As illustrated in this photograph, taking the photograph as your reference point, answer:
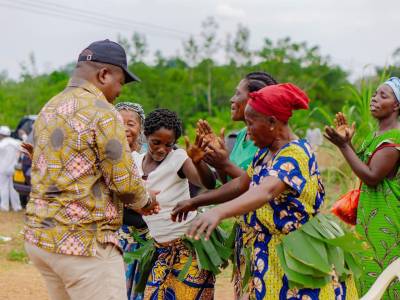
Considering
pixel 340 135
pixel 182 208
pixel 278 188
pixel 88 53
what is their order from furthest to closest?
pixel 340 135 → pixel 182 208 → pixel 88 53 → pixel 278 188

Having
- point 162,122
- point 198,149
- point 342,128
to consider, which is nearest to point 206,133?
point 198,149

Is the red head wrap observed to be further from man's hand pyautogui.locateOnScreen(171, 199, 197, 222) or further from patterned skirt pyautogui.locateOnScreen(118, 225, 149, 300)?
patterned skirt pyautogui.locateOnScreen(118, 225, 149, 300)

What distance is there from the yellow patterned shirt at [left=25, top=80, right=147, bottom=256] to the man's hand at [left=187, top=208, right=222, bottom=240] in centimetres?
60

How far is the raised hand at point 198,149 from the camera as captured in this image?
3.94 metres

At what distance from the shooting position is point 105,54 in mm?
3443

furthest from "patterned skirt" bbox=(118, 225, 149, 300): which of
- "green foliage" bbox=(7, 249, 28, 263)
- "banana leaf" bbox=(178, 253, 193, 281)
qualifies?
"green foliage" bbox=(7, 249, 28, 263)

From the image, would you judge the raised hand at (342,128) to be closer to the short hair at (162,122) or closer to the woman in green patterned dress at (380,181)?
the woman in green patterned dress at (380,181)

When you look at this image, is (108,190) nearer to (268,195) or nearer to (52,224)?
(52,224)

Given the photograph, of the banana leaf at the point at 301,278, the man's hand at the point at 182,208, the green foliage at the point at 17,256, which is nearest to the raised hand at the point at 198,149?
the man's hand at the point at 182,208

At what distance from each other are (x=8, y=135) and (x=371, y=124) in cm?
904

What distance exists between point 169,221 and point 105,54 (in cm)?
142

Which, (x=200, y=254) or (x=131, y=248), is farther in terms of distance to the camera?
(x=131, y=248)

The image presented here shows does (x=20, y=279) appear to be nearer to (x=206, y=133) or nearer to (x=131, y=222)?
(x=131, y=222)

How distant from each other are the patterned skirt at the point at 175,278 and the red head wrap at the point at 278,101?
1402mm
